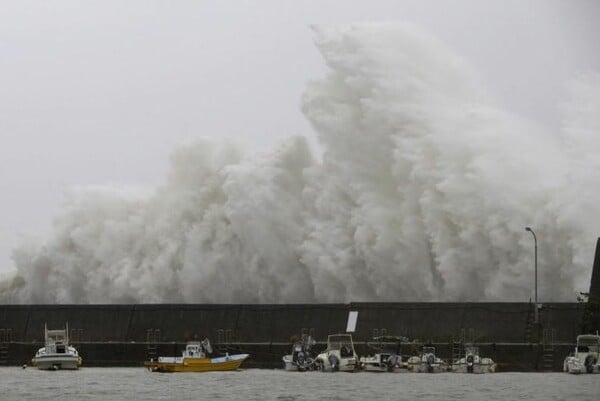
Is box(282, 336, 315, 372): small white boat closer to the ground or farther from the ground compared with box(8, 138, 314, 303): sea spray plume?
closer to the ground

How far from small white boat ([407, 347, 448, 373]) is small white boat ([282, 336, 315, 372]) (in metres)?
3.97

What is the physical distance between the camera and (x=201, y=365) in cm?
6919

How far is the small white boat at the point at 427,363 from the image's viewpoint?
66.4 metres

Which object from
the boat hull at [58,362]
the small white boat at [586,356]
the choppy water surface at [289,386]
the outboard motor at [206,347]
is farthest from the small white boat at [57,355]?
the small white boat at [586,356]

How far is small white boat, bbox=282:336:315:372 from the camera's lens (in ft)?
222

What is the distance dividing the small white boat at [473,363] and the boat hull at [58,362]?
51.3 feet

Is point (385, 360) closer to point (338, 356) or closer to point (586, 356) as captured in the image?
point (338, 356)

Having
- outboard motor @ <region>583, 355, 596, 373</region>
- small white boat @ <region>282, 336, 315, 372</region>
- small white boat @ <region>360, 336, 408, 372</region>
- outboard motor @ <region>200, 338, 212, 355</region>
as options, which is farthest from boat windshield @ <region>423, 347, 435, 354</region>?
outboard motor @ <region>200, 338, 212, 355</region>

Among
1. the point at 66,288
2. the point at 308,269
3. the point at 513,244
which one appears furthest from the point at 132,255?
the point at 513,244

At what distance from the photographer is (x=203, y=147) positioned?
9369 centimetres

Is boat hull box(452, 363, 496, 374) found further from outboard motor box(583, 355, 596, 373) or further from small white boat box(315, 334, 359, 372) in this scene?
small white boat box(315, 334, 359, 372)

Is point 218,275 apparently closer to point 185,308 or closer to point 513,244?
point 185,308

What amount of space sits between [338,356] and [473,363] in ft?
18.1

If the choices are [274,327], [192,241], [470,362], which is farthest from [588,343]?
[192,241]
